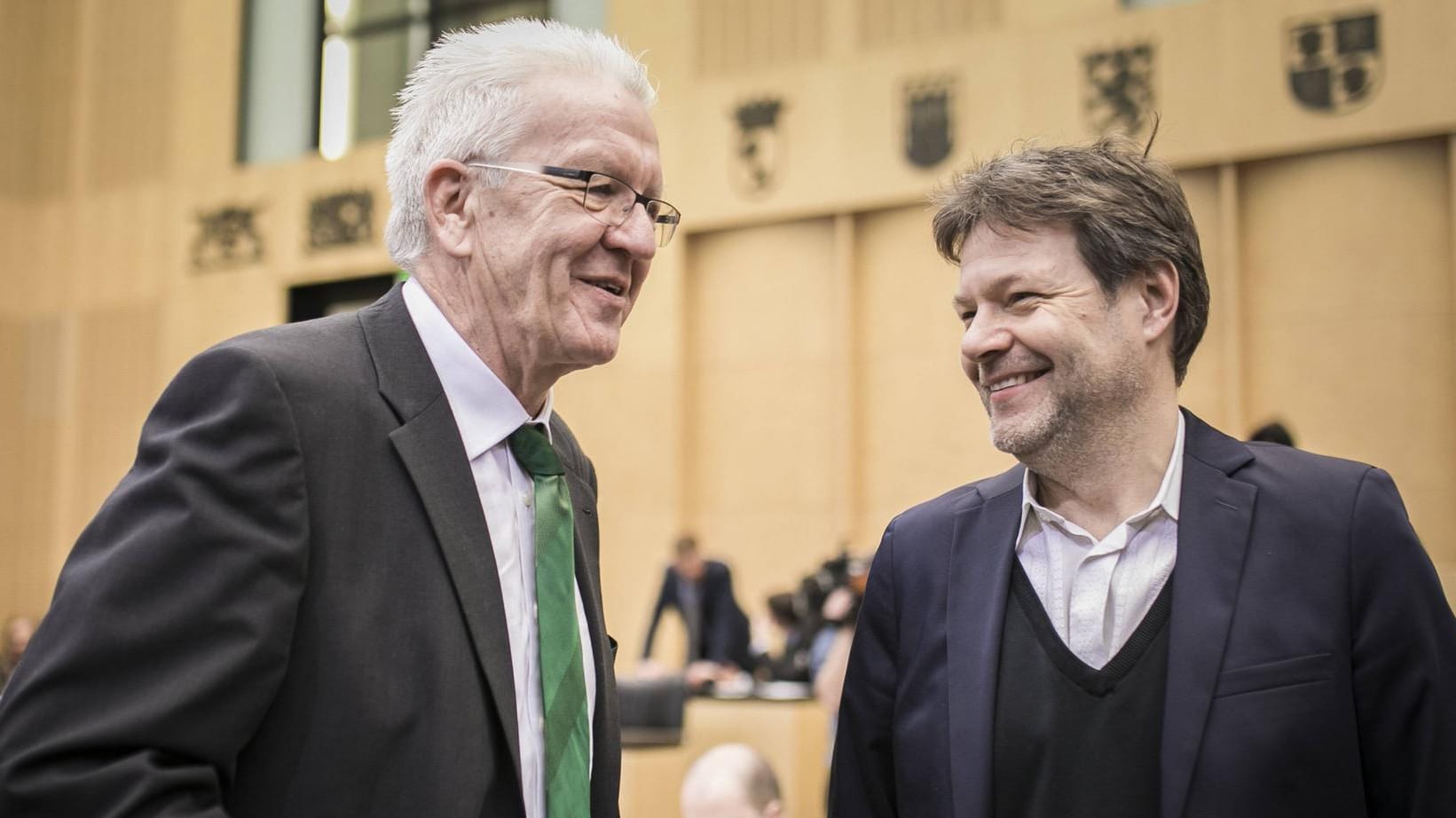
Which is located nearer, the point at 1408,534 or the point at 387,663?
the point at 387,663

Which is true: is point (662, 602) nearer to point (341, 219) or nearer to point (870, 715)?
point (341, 219)

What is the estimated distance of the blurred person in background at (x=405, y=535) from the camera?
147 cm

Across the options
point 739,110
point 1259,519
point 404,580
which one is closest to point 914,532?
point 1259,519

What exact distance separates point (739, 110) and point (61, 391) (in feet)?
27.2

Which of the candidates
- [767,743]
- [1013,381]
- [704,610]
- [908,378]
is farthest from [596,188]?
[908,378]

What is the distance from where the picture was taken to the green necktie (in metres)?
1.78

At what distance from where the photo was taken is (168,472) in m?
1.52

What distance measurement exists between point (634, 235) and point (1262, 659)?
103 cm

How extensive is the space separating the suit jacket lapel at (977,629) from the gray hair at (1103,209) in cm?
36

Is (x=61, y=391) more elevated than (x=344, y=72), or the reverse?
(x=344, y=72)

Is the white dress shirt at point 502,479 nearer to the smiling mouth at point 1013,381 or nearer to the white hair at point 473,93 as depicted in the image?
the white hair at point 473,93

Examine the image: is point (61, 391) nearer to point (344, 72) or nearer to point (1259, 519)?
point (344, 72)

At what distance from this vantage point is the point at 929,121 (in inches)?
414

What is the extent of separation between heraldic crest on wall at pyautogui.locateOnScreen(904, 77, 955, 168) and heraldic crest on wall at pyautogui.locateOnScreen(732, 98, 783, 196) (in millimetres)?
1092
